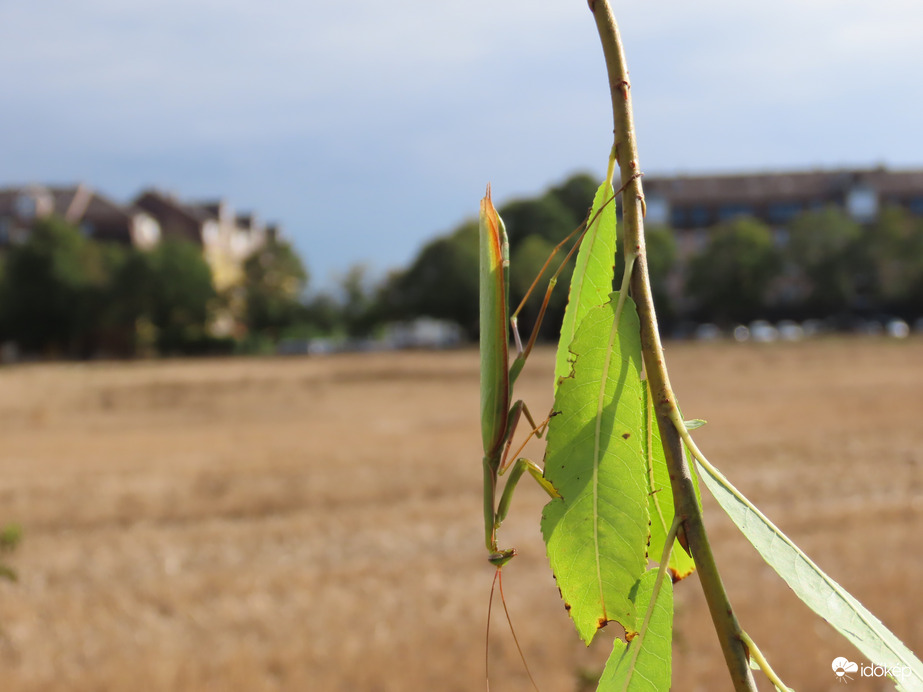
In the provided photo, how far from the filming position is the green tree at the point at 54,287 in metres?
25.1

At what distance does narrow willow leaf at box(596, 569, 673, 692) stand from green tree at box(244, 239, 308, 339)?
30.6 meters

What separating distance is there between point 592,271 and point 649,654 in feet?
0.55

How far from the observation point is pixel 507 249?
31 cm

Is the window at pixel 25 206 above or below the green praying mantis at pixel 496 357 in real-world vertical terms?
A: above

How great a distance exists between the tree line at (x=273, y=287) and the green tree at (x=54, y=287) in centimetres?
3

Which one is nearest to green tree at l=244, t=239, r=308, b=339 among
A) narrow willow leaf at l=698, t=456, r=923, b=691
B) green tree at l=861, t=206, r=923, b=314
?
green tree at l=861, t=206, r=923, b=314

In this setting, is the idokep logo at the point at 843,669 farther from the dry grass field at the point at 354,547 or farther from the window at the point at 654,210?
the dry grass field at the point at 354,547

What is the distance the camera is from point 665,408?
0.87 ft

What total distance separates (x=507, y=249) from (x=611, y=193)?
6 centimetres

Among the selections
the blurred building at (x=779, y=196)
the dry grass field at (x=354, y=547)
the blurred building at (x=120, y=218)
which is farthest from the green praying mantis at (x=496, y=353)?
the blurred building at (x=120, y=218)

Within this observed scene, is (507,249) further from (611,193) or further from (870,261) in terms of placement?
(870,261)

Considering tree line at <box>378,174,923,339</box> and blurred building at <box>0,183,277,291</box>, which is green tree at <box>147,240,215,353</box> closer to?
blurred building at <box>0,183,277,291</box>

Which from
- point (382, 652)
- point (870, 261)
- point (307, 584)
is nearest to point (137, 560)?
point (307, 584)

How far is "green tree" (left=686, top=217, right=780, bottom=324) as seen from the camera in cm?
1588
